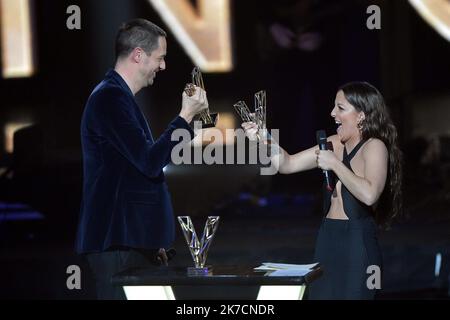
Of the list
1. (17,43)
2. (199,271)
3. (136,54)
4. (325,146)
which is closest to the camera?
(199,271)

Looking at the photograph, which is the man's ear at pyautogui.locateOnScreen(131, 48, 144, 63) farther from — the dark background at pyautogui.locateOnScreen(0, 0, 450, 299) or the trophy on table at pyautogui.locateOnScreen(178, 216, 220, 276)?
the dark background at pyautogui.locateOnScreen(0, 0, 450, 299)

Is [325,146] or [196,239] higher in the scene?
[325,146]

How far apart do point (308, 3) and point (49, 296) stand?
323cm

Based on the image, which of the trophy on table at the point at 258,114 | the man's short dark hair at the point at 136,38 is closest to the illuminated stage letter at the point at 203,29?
the trophy on table at the point at 258,114

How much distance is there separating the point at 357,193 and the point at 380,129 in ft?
0.98

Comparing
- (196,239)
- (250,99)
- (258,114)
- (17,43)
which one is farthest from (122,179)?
(17,43)

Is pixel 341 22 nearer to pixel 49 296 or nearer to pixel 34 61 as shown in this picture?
pixel 34 61

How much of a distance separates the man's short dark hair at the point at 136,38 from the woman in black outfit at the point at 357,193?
0.53 meters

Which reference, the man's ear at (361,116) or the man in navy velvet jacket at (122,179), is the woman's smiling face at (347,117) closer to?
the man's ear at (361,116)

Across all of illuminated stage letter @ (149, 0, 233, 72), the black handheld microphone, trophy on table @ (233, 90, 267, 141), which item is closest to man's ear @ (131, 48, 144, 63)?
trophy on table @ (233, 90, 267, 141)

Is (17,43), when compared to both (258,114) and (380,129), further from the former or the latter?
(380,129)

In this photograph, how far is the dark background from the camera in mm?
6582

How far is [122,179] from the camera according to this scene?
305 cm

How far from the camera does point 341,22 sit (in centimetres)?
704
